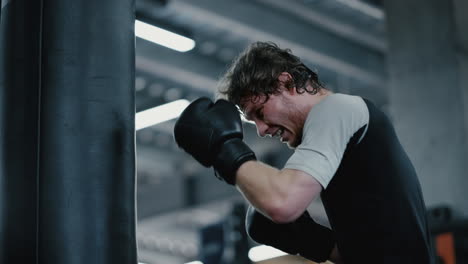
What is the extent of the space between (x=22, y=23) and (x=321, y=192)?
A: 1.06m

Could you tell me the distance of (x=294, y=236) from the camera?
250 cm

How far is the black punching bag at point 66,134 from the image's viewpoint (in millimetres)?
2027

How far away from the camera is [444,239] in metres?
6.18

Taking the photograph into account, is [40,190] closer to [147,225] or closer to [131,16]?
[131,16]

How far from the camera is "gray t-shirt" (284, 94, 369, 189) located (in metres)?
2.08

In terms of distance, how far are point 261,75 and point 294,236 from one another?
0.56m

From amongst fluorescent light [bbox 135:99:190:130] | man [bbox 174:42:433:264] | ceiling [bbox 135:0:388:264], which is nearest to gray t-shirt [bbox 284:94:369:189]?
man [bbox 174:42:433:264]

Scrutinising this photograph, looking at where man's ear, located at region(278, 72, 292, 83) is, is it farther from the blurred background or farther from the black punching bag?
the blurred background

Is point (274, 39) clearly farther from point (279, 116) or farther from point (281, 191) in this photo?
point (281, 191)

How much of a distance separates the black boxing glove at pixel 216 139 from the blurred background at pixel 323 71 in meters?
3.35

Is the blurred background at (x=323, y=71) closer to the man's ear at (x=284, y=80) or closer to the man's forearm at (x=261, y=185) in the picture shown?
the man's ear at (x=284, y=80)

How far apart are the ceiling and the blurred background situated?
15 millimetres

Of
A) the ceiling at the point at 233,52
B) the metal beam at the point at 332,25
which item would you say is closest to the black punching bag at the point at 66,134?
the ceiling at the point at 233,52

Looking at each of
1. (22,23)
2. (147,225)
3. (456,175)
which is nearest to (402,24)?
(456,175)
